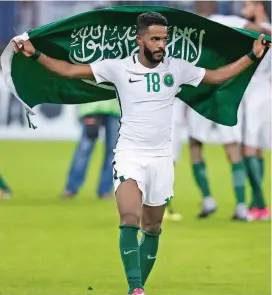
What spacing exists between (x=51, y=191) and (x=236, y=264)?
6451 mm

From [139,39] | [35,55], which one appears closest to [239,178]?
[139,39]

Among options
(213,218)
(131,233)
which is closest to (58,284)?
(131,233)

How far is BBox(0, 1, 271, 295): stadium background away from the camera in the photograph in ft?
34.5

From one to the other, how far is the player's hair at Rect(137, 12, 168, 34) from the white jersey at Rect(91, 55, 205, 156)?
26cm

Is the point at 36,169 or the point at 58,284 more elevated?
the point at 58,284

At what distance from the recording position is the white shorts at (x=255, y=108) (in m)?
14.9

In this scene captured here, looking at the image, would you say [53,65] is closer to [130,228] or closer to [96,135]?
[130,228]

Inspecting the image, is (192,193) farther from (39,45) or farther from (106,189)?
(39,45)

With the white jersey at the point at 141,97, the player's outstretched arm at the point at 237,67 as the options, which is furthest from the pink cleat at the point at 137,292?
the player's outstretched arm at the point at 237,67

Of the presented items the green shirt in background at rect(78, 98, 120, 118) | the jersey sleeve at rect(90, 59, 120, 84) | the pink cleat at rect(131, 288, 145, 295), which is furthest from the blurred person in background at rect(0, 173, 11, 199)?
the pink cleat at rect(131, 288, 145, 295)

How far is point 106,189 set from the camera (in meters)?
17.1

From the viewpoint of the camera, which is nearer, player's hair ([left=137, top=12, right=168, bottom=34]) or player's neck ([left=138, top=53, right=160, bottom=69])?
player's hair ([left=137, top=12, right=168, bottom=34])

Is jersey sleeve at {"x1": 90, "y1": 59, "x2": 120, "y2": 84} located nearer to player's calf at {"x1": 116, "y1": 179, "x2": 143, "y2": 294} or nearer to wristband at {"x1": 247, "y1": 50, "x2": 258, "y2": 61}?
player's calf at {"x1": 116, "y1": 179, "x2": 143, "y2": 294}

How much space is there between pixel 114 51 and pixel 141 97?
0.79m
